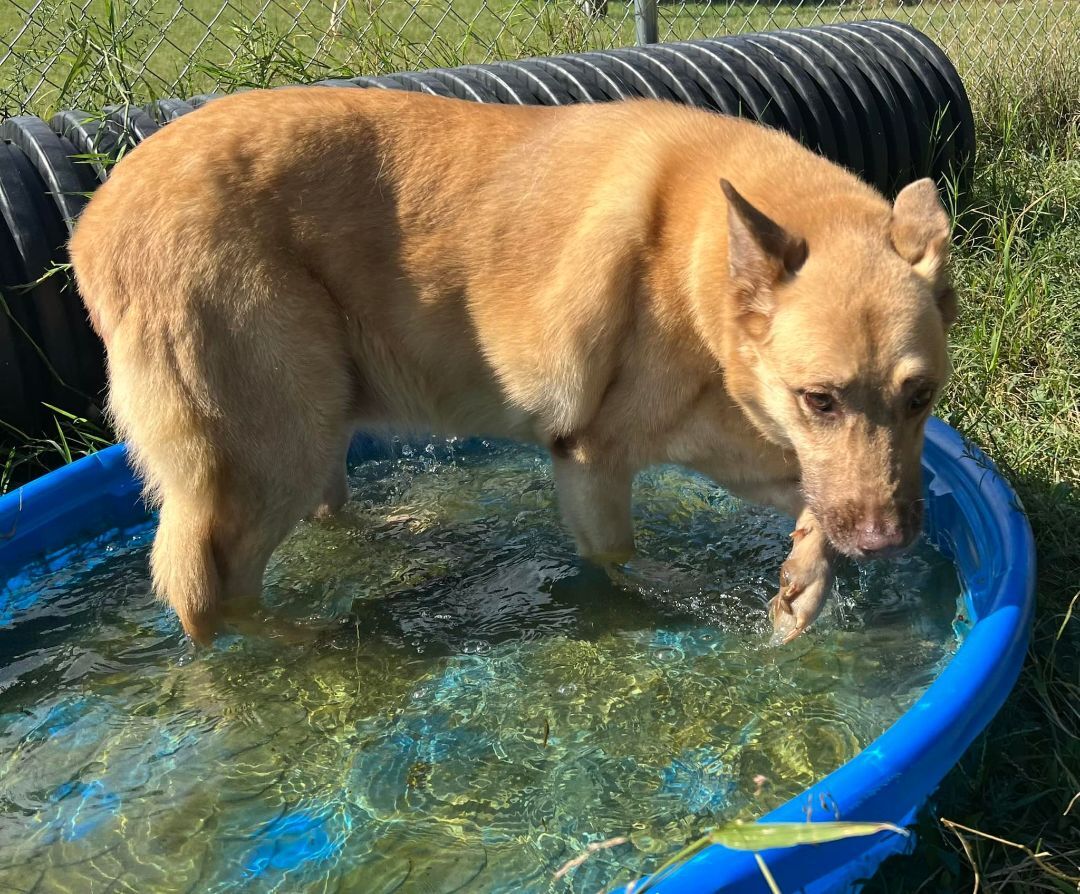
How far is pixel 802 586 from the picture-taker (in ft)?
10.7

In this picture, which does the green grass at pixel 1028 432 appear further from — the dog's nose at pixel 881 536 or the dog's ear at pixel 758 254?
the dog's ear at pixel 758 254

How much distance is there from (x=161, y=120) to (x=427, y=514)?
7.27 feet

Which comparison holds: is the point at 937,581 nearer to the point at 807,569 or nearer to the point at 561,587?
the point at 807,569

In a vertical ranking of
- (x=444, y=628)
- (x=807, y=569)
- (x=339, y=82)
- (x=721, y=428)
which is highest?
(x=339, y=82)

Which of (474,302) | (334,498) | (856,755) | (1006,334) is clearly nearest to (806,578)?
(856,755)

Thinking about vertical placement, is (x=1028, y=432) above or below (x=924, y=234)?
below

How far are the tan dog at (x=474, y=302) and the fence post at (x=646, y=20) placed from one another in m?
3.89

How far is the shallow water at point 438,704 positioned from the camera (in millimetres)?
2787

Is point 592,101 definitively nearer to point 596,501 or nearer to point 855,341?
point 596,501

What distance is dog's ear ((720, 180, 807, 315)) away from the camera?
2768mm

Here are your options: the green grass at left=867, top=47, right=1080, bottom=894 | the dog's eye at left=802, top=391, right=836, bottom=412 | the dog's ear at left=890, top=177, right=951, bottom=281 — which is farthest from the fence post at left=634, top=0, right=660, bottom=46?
the dog's eye at left=802, top=391, right=836, bottom=412

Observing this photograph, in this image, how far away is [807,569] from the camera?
3248mm

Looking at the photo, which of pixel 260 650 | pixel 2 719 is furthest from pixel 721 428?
pixel 2 719

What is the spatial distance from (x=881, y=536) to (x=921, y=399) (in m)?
0.37
